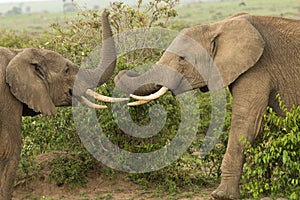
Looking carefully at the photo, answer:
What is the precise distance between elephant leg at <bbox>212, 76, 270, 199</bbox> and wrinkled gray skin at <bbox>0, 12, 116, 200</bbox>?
1400 mm

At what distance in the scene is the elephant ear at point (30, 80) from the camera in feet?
19.8

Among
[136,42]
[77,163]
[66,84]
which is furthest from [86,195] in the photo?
[136,42]

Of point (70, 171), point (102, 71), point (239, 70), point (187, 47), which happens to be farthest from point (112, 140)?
point (239, 70)

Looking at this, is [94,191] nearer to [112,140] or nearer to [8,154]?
[112,140]

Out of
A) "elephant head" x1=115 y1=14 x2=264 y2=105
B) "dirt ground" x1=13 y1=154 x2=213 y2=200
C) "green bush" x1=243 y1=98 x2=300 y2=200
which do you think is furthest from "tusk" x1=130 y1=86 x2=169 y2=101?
"green bush" x1=243 y1=98 x2=300 y2=200

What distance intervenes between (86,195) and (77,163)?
41 cm

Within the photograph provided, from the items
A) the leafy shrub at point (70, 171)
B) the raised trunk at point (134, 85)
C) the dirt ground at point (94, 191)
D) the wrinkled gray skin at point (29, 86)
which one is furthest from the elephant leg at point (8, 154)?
the leafy shrub at point (70, 171)

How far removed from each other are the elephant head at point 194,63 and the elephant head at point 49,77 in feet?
1.64

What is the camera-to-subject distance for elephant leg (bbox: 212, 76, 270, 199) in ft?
21.8

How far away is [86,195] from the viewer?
7598 mm

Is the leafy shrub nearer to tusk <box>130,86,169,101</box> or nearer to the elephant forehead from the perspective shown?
tusk <box>130,86,169,101</box>

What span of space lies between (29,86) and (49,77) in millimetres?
344

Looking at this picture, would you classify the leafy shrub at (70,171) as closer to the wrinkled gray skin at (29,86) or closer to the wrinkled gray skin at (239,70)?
the wrinkled gray skin at (239,70)

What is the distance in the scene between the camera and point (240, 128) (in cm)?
666
